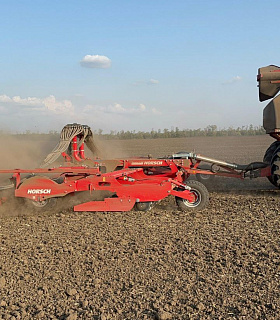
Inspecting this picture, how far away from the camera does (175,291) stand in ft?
12.1

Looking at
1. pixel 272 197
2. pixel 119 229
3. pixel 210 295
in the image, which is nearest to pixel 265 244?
pixel 210 295

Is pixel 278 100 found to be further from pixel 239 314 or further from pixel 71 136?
pixel 239 314

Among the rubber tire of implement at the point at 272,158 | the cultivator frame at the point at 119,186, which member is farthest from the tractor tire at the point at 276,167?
the cultivator frame at the point at 119,186

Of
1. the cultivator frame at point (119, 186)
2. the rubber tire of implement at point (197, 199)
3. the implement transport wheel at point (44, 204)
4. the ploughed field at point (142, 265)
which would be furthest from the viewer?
the implement transport wheel at point (44, 204)

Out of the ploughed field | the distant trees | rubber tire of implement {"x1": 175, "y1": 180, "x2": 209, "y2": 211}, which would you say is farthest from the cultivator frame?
the distant trees

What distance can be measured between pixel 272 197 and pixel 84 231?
4.37 metres

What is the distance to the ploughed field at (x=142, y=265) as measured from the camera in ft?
11.2

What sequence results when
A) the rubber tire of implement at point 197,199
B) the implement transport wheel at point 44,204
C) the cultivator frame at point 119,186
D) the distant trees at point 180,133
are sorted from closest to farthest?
1. the cultivator frame at point 119,186
2. the rubber tire of implement at point 197,199
3. the implement transport wheel at point 44,204
4. the distant trees at point 180,133

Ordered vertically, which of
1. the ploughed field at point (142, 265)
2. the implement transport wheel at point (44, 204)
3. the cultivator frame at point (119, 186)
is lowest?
the ploughed field at point (142, 265)

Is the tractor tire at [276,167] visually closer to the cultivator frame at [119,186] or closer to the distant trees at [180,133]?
the cultivator frame at [119,186]

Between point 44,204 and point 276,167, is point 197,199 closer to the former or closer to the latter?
point 276,167

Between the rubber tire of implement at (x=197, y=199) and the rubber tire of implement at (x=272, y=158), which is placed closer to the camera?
the rubber tire of implement at (x=197, y=199)

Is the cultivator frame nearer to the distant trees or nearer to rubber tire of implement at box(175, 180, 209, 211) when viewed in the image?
rubber tire of implement at box(175, 180, 209, 211)

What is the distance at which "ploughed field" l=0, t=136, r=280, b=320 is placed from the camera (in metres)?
3.42
